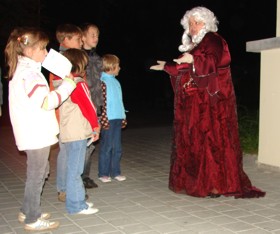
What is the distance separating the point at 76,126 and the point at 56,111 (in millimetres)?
392

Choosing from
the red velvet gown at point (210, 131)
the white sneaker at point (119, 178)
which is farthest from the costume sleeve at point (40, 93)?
the white sneaker at point (119, 178)

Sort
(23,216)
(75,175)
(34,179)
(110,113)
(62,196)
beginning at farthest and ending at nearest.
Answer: (110,113) → (62,196) → (75,175) → (23,216) → (34,179)

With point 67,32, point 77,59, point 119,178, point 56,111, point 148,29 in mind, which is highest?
point 148,29

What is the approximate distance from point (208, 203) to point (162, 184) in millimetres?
1062

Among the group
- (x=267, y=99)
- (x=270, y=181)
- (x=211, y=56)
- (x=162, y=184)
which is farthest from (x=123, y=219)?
(x=267, y=99)

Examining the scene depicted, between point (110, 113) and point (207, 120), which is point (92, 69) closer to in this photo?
point (110, 113)

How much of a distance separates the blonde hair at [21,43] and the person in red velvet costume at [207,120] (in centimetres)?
163

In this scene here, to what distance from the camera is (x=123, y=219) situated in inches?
171

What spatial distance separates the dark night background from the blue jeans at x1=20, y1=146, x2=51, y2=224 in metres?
13.8

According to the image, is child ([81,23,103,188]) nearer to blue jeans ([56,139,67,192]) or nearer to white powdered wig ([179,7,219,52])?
blue jeans ([56,139,67,192])

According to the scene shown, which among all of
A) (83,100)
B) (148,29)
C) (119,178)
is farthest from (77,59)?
(148,29)

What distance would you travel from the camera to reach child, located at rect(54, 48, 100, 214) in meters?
4.25

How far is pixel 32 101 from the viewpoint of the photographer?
3.68m

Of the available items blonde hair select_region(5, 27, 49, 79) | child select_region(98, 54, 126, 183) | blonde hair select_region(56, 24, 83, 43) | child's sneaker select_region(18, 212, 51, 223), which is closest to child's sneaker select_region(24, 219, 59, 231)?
child's sneaker select_region(18, 212, 51, 223)
